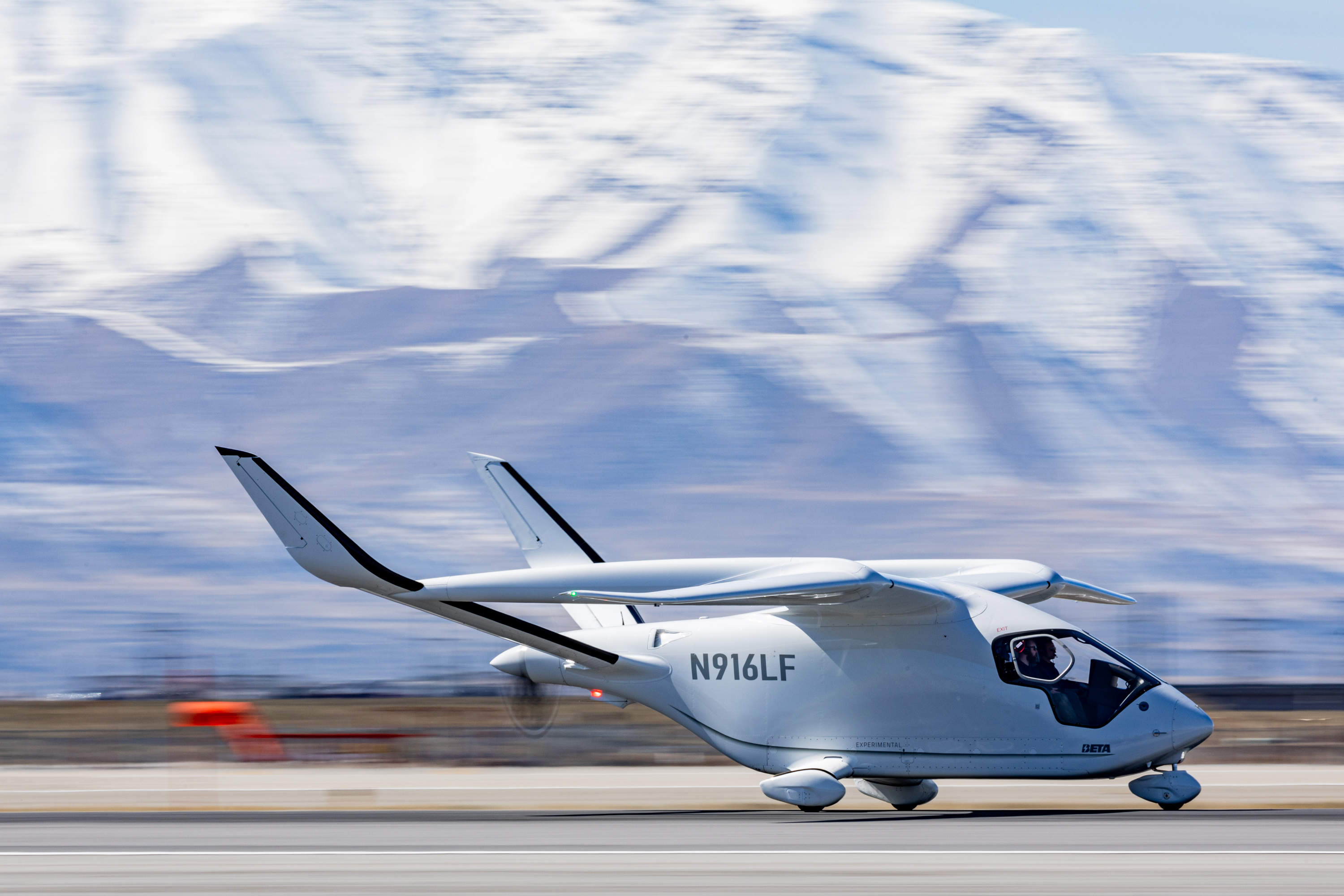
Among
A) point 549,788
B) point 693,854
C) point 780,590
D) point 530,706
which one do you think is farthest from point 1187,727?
point 549,788

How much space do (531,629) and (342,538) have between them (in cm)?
299

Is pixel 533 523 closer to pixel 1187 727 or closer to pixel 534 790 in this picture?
pixel 534 790

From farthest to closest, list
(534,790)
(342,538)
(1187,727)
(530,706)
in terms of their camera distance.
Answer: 1. (534,790)
2. (530,706)
3. (342,538)
4. (1187,727)

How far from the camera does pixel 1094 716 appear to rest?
21906 mm

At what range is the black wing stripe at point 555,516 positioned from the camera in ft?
92.4

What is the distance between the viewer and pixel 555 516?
28.2 metres

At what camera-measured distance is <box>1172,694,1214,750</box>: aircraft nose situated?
71.0ft

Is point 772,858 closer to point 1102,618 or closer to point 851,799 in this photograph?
point 851,799

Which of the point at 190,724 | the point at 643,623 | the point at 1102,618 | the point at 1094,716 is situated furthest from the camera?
the point at 1102,618

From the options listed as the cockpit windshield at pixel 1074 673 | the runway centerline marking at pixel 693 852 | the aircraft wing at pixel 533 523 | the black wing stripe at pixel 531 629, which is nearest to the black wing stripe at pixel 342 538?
the black wing stripe at pixel 531 629

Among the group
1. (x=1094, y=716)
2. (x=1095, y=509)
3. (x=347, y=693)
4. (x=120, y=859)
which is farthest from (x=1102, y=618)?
(x=120, y=859)

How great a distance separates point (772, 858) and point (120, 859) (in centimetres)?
654

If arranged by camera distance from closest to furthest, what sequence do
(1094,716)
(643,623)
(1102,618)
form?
(1094,716)
(643,623)
(1102,618)

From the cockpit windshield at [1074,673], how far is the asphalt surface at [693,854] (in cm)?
138
